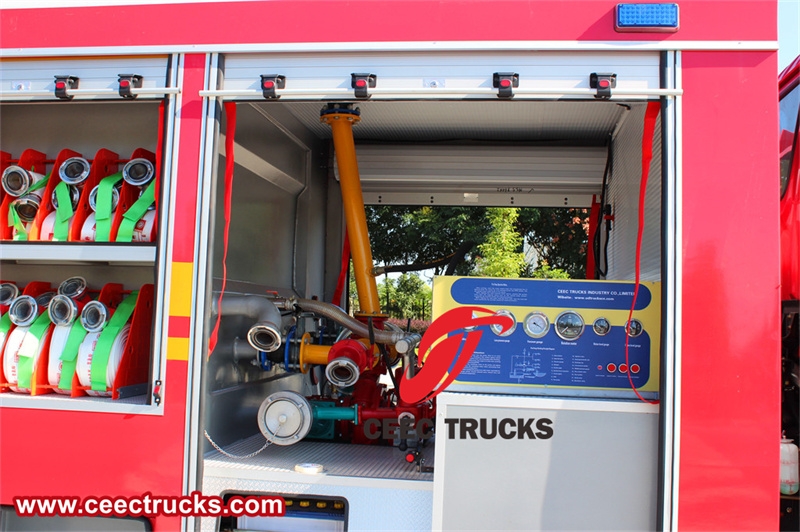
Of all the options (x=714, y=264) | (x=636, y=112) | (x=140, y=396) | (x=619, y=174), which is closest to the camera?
(x=714, y=264)

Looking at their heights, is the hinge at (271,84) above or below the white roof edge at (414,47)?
below

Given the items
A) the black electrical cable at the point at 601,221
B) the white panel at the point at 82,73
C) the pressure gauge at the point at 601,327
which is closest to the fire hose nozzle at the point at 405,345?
the pressure gauge at the point at 601,327

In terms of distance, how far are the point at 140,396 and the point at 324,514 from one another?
40.1 inches

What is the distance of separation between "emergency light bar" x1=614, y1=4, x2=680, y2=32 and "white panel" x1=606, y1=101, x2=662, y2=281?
57 cm

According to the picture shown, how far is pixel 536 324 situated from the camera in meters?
2.56

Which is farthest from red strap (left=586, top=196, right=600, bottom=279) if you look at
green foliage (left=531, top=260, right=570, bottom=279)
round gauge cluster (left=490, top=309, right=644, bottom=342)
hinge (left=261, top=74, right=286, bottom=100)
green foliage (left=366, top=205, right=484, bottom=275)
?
green foliage (left=366, top=205, right=484, bottom=275)

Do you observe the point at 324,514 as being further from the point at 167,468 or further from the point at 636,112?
the point at 636,112

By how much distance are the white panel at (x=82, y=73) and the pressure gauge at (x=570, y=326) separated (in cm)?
187

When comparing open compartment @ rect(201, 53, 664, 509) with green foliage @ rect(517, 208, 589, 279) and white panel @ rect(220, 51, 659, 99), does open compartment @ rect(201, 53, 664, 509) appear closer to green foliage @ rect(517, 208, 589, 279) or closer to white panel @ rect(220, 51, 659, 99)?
white panel @ rect(220, 51, 659, 99)

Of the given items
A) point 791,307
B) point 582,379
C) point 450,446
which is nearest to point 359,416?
point 450,446

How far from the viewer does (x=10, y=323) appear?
319 centimetres

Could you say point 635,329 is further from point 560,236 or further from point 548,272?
point 548,272

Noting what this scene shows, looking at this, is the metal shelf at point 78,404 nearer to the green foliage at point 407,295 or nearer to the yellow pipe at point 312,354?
the yellow pipe at point 312,354

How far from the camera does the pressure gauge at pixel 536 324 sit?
2555 millimetres
